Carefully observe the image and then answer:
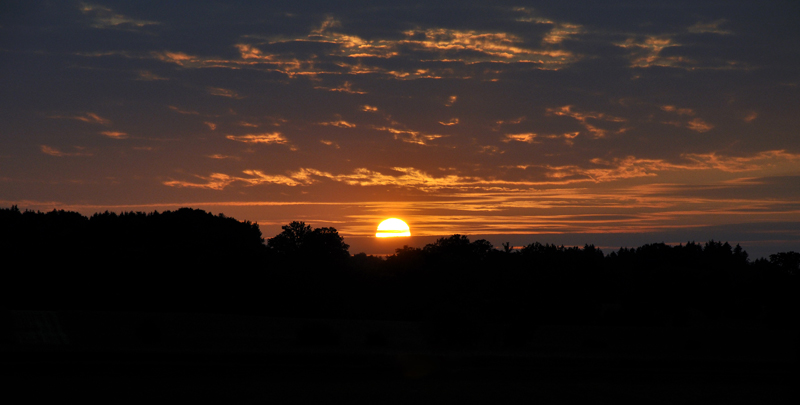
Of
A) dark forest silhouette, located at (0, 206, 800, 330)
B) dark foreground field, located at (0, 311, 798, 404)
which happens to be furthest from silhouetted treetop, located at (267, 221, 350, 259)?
dark foreground field, located at (0, 311, 798, 404)

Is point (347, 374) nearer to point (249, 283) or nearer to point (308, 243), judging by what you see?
point (249, 283)

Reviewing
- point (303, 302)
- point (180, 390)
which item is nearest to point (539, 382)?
point (180, 390)

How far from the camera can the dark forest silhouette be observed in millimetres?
47188

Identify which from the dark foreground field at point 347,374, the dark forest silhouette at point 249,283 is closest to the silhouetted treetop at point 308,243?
the dark forest silhouette at point 249,283

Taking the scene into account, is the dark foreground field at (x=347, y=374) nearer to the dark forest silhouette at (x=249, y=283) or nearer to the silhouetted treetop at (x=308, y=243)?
the dark forest silhouette at (x=249, y=283)

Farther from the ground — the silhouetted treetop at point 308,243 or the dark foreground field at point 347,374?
the silhouetted treetop at point 308,243

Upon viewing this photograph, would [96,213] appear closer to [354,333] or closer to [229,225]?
[229,225]

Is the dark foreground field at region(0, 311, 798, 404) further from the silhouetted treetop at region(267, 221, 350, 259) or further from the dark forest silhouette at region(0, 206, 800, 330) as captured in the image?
the silhouetted treetop at region(267, 221, 350, 259)

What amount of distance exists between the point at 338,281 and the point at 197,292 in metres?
26.8

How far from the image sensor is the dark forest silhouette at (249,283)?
47188 mm

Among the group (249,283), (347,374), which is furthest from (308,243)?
(347,374)

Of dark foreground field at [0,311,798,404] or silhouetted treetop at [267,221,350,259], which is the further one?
silhouetted treetop at [267,221,350,259]

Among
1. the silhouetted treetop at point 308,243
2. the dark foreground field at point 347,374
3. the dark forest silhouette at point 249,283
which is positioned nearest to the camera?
the dark foreground field at point 347,374

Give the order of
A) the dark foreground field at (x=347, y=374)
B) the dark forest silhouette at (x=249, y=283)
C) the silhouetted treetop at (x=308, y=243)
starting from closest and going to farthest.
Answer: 1. the dark foreground field at (x=347, y=374)
2. the dark forest silhouette at (x=249, y=283)
3. the silhouetted treetop at (x=308, y=243)
